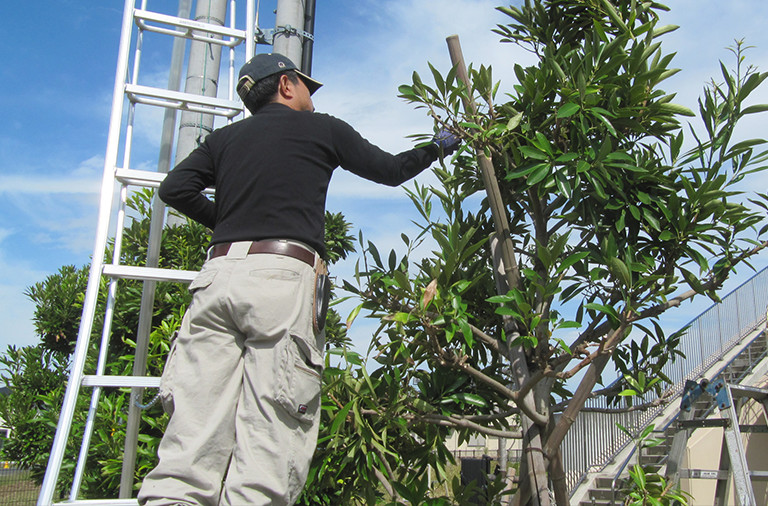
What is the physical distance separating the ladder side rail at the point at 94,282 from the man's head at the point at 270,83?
0.81 metres

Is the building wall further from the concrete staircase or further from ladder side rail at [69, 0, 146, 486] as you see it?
ladder side rail at [69, 0, 146, 486]

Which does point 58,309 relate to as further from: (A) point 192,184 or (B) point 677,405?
(B) point 677,405

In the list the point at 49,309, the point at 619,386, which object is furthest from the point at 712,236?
the point at 49,309

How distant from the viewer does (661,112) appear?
2.64 meters

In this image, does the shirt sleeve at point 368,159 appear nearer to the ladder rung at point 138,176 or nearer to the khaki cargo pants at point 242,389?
the khaki cargo pants at point 242,389

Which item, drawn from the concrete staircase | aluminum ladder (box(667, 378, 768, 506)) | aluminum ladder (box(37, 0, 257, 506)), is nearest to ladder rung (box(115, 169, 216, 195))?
aluminum ladder (box(37, 0, 257, 506))

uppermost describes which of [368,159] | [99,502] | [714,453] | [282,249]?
[368,159]

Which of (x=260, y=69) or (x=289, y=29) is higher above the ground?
(x=289, y=29)

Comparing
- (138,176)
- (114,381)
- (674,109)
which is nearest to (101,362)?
(114,381)

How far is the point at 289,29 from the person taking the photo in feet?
11.8

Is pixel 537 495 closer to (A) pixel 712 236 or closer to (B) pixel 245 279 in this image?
(A) pixel 712 236

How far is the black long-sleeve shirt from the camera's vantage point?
6.69 ft

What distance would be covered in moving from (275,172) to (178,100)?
1.13 m

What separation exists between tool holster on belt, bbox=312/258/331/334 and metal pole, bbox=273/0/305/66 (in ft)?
6.18
